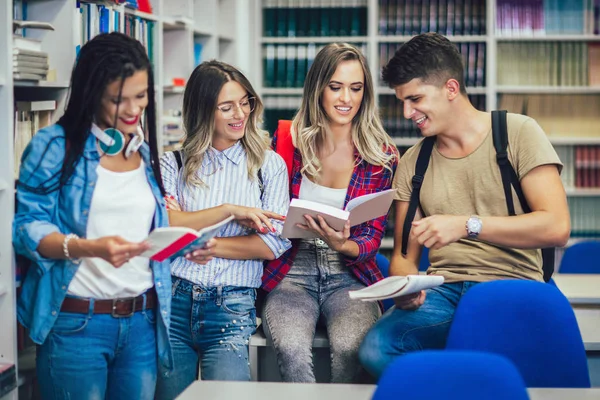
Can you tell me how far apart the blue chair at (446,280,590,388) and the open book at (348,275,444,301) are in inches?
4.6

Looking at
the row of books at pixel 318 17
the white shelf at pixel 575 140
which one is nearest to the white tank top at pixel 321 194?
the row of books at pixel 318 17

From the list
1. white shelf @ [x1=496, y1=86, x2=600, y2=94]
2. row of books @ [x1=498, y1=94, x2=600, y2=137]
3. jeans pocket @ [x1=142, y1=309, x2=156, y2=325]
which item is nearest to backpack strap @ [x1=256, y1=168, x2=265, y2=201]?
jeans pocket @ [x1=142, y1=309, x2=156, y2=325]

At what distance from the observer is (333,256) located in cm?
284

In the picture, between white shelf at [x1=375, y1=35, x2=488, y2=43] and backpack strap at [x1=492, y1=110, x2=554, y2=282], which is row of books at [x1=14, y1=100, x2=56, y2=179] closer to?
backpack strap at [x1=492, y1=110, x2=554, y2=282]

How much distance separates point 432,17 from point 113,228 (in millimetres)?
4121

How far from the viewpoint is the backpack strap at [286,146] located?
301 centimetres

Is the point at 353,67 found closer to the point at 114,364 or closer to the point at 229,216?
the point at 229,216

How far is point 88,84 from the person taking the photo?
2.15m

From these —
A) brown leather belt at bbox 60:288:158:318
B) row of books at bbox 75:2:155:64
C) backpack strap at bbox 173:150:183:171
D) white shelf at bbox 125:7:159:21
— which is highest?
white shelf at bbox 125:7:159:21

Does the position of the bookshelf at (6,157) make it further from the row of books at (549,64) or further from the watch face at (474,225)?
the row of books at (549,64)

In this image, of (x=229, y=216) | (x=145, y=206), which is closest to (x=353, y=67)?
(x=229, y=216)

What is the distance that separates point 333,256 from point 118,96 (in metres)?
1.02

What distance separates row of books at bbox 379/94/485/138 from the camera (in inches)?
230

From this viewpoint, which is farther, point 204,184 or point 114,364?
point 204,184
